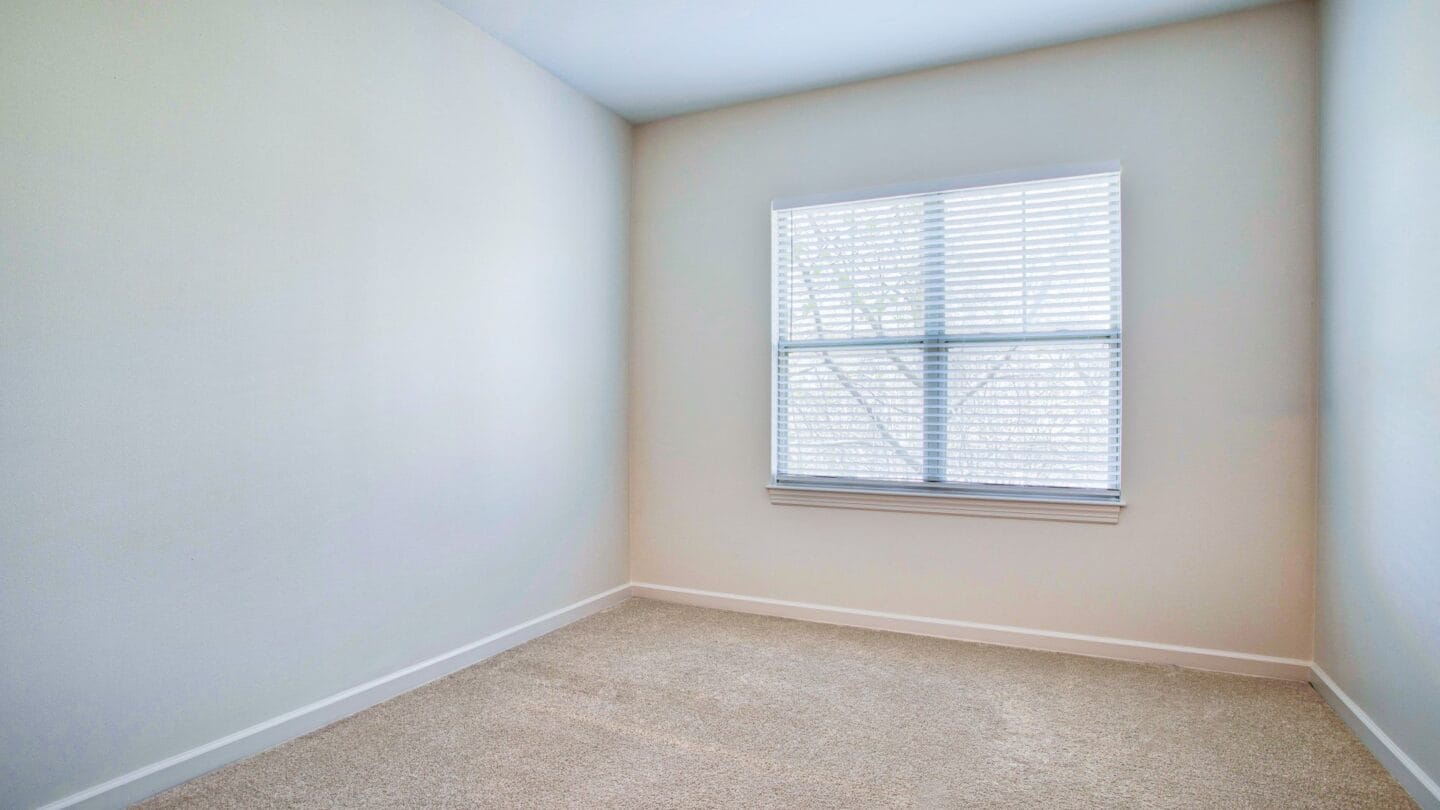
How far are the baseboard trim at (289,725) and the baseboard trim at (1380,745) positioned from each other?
9.84ft

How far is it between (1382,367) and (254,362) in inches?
134

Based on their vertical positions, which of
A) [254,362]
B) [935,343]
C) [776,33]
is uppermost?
[776,33]

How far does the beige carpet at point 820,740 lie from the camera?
6.62ft

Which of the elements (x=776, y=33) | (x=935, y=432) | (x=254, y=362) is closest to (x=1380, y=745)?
(x=935, y=432)

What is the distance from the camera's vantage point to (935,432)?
344cm

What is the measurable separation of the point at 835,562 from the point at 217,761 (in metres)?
2.51

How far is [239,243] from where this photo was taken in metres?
2.22

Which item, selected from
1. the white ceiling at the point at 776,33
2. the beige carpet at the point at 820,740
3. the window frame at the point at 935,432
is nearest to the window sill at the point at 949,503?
the window frame at the point at 935,432

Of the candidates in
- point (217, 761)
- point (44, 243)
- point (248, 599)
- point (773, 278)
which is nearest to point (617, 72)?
point (773, 278)

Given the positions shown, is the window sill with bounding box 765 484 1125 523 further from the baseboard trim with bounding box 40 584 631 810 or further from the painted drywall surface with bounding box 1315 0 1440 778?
the baseboard trim with bounding box 40 584 631 810

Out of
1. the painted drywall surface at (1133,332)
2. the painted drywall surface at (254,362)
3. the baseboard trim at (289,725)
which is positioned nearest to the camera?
the painted drywall surface at (254,362)

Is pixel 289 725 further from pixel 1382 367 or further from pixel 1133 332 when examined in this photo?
pixel 1382 367

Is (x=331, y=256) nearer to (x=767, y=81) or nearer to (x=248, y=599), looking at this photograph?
(x=248, y=599)

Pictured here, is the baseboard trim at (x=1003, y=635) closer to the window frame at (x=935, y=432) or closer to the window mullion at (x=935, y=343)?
the window frame at (x=935, y=432)
